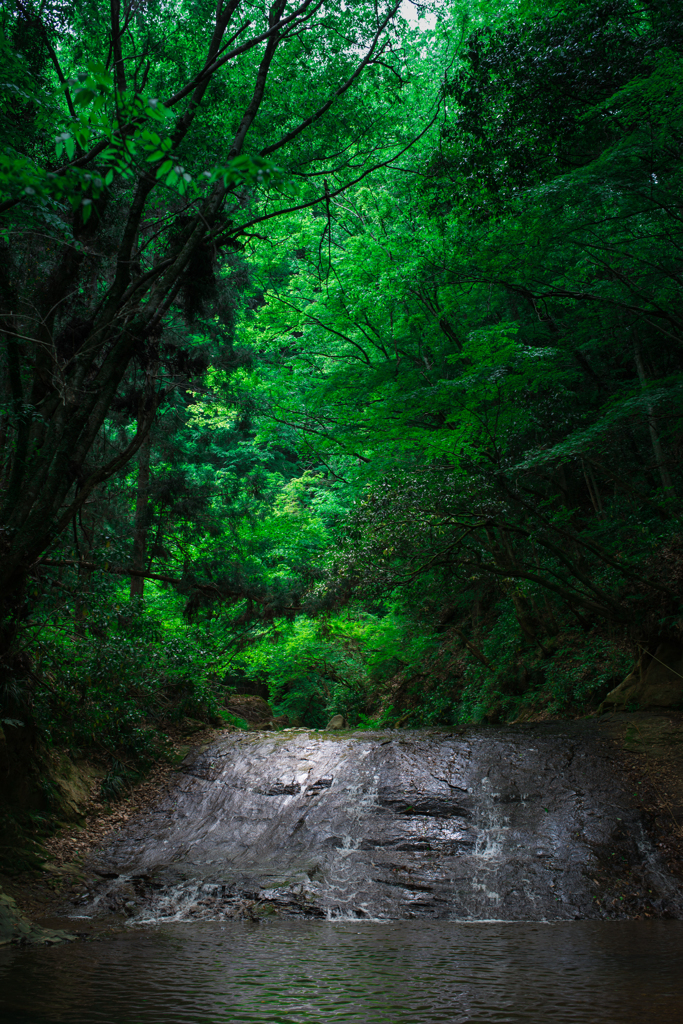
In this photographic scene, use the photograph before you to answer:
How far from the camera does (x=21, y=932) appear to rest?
17.7ft

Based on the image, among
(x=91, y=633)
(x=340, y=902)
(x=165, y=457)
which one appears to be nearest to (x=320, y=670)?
(x=165, y=457)

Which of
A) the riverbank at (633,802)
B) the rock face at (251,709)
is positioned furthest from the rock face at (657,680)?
the rock face at (251,709)

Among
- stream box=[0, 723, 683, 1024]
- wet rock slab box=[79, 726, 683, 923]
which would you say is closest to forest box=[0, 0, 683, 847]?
wet rock slab box=[79, 726, 683, 923]

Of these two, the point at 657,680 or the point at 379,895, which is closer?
the point at 379,895

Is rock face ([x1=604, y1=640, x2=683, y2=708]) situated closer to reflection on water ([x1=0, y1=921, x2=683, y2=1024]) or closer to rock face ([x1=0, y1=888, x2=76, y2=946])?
reflection on water ([x1=0, y1=921, x2=683, y2=1024])

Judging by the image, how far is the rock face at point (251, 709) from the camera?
16.2 m

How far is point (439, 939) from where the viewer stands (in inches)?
210

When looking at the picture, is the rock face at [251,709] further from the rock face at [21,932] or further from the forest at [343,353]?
the rock face at [21,932]

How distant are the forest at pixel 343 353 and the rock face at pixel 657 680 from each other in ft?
0.46

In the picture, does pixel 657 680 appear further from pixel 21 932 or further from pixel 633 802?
pixel 21 932

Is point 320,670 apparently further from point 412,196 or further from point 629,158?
point 629,158

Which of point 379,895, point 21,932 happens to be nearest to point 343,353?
point 379,895

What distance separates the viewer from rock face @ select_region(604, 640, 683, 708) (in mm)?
9570

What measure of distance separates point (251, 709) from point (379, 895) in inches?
418
